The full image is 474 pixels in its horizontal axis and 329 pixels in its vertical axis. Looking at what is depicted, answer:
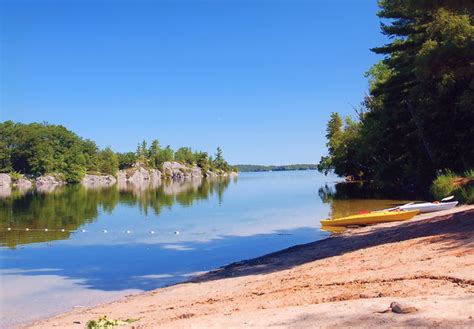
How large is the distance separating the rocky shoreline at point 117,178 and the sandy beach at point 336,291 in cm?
9737

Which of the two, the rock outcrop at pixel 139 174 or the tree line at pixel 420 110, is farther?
the rock outcrop at pixel 139 174

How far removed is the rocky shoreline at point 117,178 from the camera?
115250 millimetres

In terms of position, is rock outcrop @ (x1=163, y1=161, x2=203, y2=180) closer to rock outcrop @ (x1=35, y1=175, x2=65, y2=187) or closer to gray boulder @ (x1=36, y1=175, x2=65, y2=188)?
rock outcrop @ (x1=35, y1=175, x2=65, y2=187)

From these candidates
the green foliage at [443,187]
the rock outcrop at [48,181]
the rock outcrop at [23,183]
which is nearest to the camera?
the green foliage at [443,187]

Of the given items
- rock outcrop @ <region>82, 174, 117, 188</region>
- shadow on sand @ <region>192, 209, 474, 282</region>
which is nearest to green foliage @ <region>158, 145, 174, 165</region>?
rock outcrop @ <region>82, 174, 117, 188</region>

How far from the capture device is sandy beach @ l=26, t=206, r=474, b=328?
5.95 meters

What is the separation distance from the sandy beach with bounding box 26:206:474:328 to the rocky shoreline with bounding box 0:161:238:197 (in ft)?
319

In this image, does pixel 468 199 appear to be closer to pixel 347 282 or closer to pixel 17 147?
pixel 347 282

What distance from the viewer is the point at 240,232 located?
A: 24156mm

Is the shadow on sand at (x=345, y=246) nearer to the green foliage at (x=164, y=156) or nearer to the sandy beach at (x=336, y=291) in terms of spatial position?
the sandy beach at (x=336, y=291)

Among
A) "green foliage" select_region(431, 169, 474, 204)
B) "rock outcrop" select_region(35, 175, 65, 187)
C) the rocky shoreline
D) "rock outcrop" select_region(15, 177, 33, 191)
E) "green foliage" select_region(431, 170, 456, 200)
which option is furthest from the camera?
"rock outcrop" select_region(35, 175, 65, 187)

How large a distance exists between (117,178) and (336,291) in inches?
6264

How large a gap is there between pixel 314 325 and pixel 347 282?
9.71 feet

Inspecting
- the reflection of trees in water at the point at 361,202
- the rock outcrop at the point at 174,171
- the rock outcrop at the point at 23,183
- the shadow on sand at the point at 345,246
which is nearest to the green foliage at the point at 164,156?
the rock outcrop at the point at 174,171
